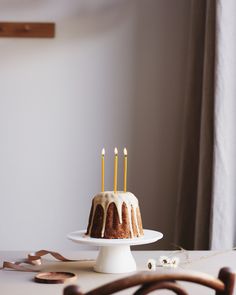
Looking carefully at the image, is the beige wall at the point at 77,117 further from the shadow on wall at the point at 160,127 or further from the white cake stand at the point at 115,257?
the white cake stand at the point at 115,257

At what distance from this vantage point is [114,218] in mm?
1837

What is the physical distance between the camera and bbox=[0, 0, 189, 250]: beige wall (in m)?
3.37

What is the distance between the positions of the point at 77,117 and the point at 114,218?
5.25 feet

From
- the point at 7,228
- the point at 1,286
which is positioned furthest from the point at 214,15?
the point at 1,286

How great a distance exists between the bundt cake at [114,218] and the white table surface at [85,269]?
0.39ft

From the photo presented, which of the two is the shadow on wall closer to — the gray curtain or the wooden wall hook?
the gray curtain

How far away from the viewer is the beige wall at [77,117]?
3369 mm

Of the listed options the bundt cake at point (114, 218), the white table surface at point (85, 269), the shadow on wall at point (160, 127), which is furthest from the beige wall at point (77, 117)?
the bundt cake at point (114, 218)

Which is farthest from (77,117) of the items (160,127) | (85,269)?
(85,269)

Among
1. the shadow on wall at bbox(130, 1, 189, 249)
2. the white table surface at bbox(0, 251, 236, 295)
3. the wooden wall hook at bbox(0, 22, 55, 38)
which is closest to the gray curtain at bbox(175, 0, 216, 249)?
the shadow on wall at bbox(130, 1, 189, 249)

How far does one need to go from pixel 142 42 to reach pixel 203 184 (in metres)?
0.92

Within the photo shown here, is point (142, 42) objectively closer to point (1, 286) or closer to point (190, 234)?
point (190, 234)

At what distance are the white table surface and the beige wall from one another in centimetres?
120

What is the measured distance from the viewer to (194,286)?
1.67 metres
